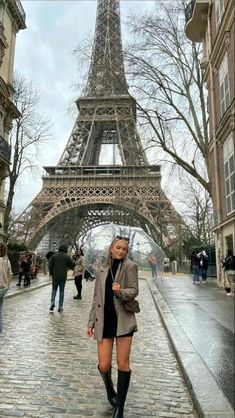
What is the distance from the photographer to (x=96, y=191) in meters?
48.0

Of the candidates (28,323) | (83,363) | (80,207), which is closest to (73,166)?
(80,207)

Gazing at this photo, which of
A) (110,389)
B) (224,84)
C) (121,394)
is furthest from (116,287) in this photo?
(224,84)

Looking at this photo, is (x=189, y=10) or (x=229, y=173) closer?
(x=229, y=173)

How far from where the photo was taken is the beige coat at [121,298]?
11.6 feet

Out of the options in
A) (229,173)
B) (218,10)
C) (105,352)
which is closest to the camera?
(105,352)

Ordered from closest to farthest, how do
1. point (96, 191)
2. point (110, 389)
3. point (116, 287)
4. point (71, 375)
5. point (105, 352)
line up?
1. point (116, 287)
2. point (105, 352)
3. point (110, 389)
4. point (71, 375)
5. point (96, 191)

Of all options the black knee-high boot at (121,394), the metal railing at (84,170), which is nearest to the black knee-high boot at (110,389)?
the black knee-high boot at (121,394)

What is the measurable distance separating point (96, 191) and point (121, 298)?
44.6 meters

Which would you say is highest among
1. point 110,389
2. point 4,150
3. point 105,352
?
point 4,150

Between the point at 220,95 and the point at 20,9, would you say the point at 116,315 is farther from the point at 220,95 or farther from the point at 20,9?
the point at 20,9

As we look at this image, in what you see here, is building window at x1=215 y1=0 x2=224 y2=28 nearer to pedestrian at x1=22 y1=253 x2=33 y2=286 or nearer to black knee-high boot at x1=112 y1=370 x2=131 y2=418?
pedestrian at x1=22 y1=253 x2=33 y2=286

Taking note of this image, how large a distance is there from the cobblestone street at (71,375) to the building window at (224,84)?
10066 mm

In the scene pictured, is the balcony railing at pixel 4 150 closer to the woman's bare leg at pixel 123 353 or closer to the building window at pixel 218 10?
the building window at pixel 218 10

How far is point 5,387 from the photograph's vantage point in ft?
14.4
